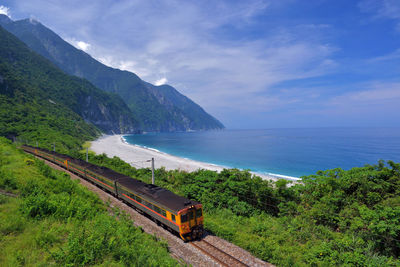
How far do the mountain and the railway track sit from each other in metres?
78.7

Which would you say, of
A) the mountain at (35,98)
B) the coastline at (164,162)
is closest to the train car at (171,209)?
the coastline at (164,162)

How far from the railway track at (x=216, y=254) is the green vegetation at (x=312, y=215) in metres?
1.82

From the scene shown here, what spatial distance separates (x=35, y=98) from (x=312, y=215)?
14619 centimetres

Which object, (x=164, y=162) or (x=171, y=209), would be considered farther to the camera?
(x=164, y=162)

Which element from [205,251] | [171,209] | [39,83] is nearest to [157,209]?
[171,209]

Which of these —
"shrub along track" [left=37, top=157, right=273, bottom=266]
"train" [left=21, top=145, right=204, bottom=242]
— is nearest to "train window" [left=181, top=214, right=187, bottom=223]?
"train" [left=21, top=145, right=204, bottom=242]

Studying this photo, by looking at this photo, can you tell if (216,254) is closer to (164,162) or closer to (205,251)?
(205,251)

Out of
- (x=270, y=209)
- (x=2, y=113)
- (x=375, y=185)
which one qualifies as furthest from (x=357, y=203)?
(x=2, y=113)

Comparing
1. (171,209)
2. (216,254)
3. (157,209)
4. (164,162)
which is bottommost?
(164,162)

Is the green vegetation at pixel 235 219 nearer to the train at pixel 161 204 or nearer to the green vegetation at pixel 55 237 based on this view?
the green vegetation at pixel 55 237

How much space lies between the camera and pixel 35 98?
113m

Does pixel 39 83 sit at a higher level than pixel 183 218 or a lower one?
higher

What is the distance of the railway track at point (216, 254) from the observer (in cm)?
1195

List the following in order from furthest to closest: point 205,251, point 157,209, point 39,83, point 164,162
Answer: point 39,83
point 164,162
point 157,209
point 205,251
